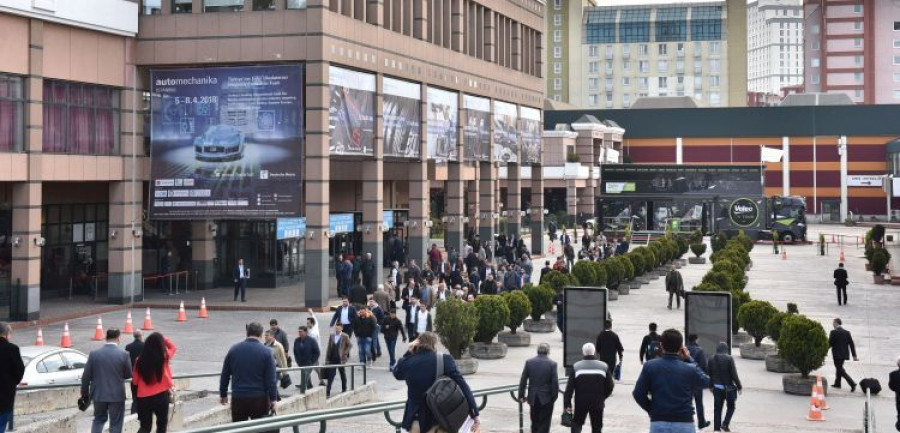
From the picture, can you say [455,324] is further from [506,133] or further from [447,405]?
[506,133]

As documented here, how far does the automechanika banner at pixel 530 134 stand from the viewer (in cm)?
6178

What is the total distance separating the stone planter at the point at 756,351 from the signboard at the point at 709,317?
13.2 ft

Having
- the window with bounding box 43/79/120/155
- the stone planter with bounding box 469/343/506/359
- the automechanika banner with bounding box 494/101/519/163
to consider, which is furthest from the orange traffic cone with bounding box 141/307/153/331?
the automechanika banner with bounding box 494/101/519/163

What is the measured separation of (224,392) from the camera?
12.1 meters

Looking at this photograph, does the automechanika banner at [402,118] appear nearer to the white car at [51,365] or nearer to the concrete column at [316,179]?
the concrete column at [316,179]

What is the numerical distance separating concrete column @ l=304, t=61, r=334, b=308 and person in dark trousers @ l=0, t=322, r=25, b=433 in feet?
83.1

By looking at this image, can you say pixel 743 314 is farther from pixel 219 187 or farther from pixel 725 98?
pixel 725 98

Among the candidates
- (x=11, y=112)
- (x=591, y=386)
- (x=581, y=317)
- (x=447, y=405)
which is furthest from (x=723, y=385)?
(x=11, y=112)

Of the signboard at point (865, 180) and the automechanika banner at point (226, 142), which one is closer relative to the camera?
the automechanika banner at point (226, 142)

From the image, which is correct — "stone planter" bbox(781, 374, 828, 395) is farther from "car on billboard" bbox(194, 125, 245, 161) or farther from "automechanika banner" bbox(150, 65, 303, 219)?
"car on billboard" bbox(194, 125, 245, 161)

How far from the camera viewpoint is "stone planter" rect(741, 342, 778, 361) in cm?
2758

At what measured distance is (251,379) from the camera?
39.1 ft

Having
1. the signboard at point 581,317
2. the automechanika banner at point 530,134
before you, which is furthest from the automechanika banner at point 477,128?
the signboard at point 581,317

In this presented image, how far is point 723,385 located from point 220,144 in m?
23.8
